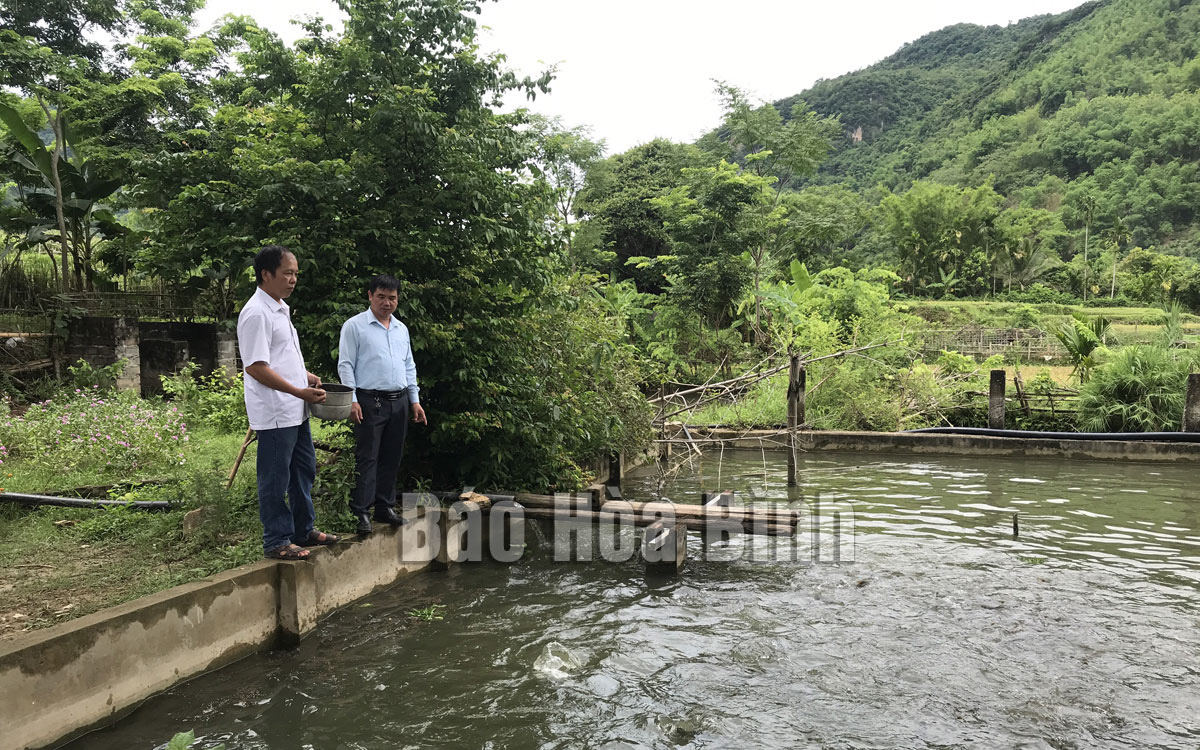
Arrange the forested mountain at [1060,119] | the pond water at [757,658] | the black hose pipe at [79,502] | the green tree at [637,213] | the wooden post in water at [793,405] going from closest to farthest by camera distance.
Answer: the pond water at [757,658] < the black hose pipe at [79,502] < the wooden post in water at [793,405] < the green tree at [637,213] < the forested mountain at [1060,119]

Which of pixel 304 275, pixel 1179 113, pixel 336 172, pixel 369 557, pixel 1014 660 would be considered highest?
pixel 1179 113

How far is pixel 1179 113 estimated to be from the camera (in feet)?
201

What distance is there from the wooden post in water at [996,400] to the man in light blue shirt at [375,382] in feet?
40.9

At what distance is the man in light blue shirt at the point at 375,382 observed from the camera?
6027mm

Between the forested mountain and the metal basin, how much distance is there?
59.2 m

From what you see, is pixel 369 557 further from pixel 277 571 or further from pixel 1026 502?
A: pixel 1026 502

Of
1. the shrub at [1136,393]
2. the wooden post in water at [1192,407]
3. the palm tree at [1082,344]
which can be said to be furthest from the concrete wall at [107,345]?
the palm tree at [1082,344]

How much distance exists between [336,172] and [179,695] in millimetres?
4520

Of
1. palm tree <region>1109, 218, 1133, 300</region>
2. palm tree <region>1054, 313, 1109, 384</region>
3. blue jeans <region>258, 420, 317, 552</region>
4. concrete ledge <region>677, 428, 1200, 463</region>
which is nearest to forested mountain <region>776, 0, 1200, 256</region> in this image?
palm tree <region>1109, 218, 1133, 300</region>

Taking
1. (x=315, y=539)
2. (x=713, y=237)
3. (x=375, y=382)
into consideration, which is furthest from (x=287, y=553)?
(x=713, y=237)

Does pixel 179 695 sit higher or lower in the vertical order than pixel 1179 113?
lower

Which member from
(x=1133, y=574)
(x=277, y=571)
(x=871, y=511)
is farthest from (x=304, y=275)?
(x=1133, y=574)

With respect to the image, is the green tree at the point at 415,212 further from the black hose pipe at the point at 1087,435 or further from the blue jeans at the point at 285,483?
the black hose pipe at the point at 1087,435

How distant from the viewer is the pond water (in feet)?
14.2
